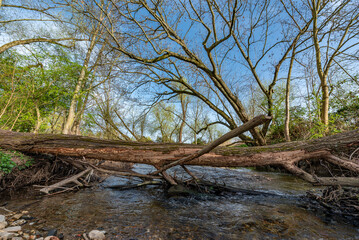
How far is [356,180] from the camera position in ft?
9.08

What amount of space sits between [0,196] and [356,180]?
22.5 ft

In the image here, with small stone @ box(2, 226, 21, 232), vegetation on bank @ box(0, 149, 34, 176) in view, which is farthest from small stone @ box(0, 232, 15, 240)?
vegetation on bank @ box(0, 149, 34, 176)

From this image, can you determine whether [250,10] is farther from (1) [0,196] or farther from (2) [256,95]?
(1) [0,196]

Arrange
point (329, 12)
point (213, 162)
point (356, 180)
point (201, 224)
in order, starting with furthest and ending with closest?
point (329, 12)
point (213, 162)
point (356, 180)
point (201, 224)

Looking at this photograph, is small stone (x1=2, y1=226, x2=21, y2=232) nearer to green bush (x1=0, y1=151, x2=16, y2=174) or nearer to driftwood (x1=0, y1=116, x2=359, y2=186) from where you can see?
driftwood (x1=0, y1=116, x2=359, y2=186)

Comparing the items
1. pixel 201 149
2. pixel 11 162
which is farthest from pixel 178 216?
pixel 11 162

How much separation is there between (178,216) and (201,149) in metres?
1.17

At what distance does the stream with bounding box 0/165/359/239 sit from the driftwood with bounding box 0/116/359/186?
710 mm

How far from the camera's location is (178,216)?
2486 millimetres

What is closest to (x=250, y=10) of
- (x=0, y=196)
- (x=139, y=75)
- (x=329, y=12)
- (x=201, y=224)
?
(x=329, y=12)

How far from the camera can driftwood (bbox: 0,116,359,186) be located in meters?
2.85

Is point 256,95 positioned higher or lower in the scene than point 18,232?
higher

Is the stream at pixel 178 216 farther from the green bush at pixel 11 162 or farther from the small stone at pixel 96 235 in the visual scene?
the green bush at pixel 11 162

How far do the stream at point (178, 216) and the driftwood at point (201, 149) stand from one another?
71cm
